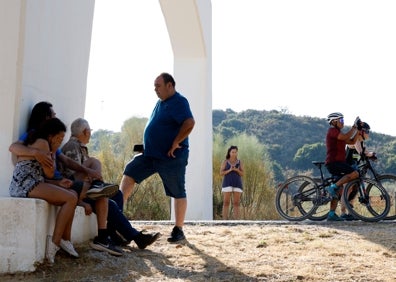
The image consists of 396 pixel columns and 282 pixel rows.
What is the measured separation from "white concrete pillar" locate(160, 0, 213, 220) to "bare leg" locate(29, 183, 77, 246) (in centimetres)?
659

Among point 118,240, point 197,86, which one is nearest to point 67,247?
point 118,240

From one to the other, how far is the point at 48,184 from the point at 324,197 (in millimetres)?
5092

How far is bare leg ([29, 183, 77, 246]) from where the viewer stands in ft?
16.2

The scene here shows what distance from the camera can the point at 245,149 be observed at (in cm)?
1602

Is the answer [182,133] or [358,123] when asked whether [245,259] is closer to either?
[182,133]

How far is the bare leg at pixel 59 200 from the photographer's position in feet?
16.2

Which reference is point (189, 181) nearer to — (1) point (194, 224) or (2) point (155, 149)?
(1) point (194, 224)

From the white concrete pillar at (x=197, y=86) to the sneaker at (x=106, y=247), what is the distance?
5.95 m

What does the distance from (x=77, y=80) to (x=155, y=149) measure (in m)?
A: 0.98

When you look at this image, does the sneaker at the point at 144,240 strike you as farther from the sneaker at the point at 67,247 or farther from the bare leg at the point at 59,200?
the bare leg at the point at 59,200

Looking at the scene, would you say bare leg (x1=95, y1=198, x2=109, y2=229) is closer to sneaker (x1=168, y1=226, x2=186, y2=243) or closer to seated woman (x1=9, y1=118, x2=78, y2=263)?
seated woman (x1=9, y1=118, x2=78, y2=263)

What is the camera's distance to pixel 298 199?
9445mm

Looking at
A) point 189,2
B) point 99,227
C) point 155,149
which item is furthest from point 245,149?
point 99,227

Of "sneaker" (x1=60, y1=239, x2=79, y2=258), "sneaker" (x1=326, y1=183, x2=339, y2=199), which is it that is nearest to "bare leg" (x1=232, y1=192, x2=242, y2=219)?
"sneaker" (x1=326, y1=183, x2=339, y2=199)
